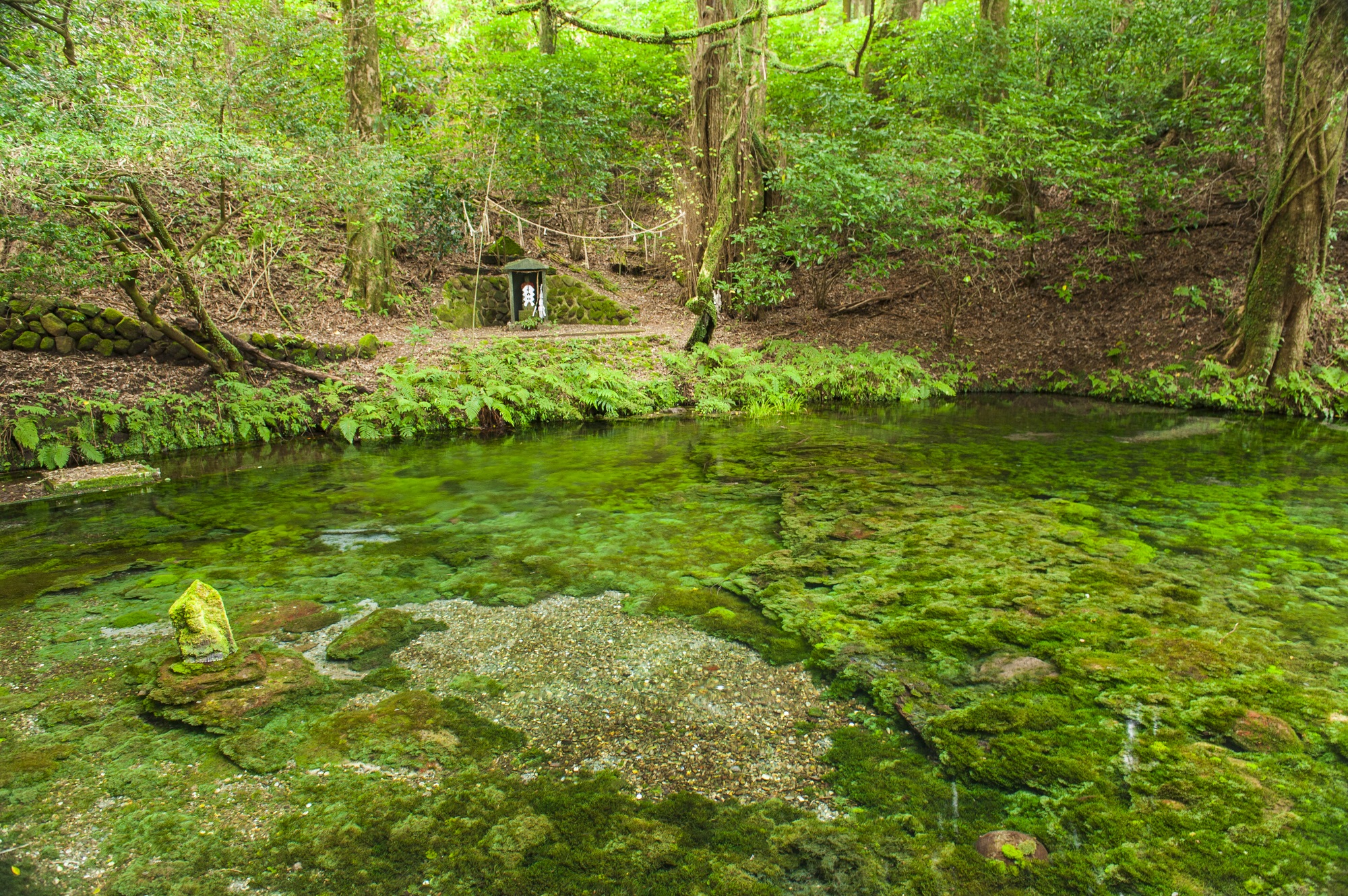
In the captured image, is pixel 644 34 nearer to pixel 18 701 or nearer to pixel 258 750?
pixel 18 701

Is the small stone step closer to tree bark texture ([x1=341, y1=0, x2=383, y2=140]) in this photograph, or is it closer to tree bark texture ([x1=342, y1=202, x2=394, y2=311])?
tree bark texture ([x1=342, y1=202, x2=394, y2=311])

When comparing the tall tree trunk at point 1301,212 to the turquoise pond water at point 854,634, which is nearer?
the turquoise pond water at point 854,634

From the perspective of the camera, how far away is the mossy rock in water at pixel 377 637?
312 centimetres

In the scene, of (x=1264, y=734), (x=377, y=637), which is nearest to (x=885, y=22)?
(x=1264, y=734)

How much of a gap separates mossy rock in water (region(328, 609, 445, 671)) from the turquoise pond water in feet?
0.93

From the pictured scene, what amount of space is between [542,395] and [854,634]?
7470mm

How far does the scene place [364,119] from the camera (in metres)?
12.3

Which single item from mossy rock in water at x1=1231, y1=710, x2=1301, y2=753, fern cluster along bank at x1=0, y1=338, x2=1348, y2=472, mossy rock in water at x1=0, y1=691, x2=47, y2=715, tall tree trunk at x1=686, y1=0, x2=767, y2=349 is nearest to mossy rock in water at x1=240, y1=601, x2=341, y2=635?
mossy rock in water at x1=0, y1=691, x2=47, y2=715

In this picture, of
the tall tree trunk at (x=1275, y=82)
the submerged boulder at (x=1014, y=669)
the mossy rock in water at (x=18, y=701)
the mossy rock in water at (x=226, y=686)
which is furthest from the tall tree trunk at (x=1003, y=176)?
the mossy rock in water at (x=18, y=701)

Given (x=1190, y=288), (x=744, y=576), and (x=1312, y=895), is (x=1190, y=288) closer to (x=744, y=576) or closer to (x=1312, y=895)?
(x=744, y=576)

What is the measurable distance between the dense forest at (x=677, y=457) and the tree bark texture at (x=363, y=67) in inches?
2.2

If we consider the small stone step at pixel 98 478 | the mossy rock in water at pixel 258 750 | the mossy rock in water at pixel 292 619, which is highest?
the small stone step at pixel 98 478

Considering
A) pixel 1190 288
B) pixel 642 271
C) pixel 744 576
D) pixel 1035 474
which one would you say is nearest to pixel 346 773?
pixel 744 576

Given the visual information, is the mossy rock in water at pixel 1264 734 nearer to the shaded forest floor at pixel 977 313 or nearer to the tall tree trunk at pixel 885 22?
the shaded forest floor at pixel 977 313
